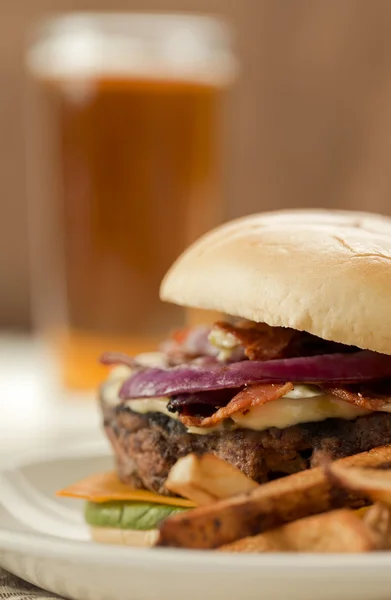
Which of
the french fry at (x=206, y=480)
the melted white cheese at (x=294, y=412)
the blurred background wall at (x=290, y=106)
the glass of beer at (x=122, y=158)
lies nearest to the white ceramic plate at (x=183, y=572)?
the french fry at (x=206, y=480)

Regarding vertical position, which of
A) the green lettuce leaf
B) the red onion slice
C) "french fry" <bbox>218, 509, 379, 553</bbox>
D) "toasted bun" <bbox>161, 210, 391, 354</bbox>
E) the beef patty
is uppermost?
"toasted bun" <bbox>161, 210, 391, 354</bbox>

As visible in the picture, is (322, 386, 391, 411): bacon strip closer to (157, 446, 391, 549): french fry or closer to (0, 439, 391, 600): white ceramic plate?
(157, 446, 391, 549): french fry

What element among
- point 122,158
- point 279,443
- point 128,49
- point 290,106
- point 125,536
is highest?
point 128,49

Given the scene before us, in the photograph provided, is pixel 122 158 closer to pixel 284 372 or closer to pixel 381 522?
pixel 284 372

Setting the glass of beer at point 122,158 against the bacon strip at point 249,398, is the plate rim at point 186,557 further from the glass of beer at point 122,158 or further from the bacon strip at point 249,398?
the glass of beer at point 122,158

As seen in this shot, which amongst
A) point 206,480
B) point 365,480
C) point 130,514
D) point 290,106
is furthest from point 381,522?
point 290,106

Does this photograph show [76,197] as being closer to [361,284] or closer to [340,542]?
[361,284]

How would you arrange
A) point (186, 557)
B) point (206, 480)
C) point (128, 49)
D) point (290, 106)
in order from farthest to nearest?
point (290, 106), point (128, 49), point (206, 480), point (186, 557)

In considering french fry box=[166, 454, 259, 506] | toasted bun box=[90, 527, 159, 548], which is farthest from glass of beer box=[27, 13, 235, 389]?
french fry box=[166, 454, 259, 506]
